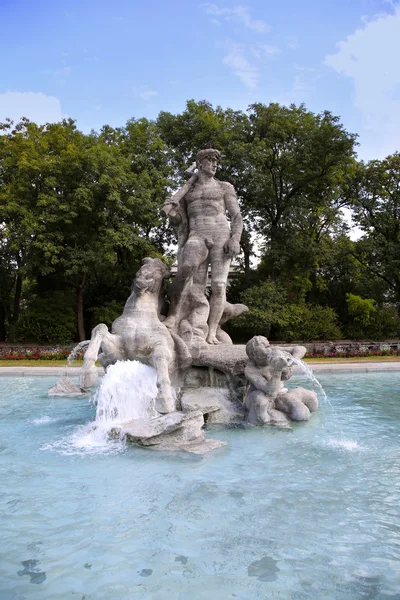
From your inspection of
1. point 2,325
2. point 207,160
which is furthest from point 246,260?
point 207,160

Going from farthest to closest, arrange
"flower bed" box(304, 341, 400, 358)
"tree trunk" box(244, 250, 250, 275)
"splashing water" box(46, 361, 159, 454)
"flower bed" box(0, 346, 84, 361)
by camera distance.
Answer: "tree trunk" box(244, 250, 250, 275), "flower bed" box(304, 341, 400, 358), "flower bed" box(0, 346, 84, 361), "splashing water" box(46, 361, 159, 454)

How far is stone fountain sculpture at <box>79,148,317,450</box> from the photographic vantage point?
5891mm

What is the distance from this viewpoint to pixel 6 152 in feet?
72.8

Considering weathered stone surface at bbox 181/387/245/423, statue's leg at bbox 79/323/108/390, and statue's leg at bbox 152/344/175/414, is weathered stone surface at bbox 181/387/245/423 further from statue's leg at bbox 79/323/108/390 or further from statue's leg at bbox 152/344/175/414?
statue's leg at bbox 79/323/108/390

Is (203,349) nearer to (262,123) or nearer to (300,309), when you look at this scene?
(300,309)

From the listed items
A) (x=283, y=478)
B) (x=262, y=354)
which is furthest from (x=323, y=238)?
(x=283, y=478)

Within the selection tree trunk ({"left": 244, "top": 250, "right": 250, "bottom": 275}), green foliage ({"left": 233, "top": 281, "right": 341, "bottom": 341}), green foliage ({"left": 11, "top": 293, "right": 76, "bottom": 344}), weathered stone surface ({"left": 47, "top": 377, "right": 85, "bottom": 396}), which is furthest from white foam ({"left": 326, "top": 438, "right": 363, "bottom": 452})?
tree trunk ({"left": 244, "top": 250, "right": 250, "bottom": 275})

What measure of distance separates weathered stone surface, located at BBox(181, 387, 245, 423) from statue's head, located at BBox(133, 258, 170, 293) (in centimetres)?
160

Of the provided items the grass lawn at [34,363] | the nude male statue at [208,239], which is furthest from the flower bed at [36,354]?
the nude male statue at [208,239]

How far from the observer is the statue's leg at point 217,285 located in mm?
7422

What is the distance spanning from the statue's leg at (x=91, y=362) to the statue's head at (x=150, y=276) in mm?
879

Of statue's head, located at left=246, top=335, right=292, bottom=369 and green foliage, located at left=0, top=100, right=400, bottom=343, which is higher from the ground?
green foliage, located at left=0, top=100, right=400, bottom=343

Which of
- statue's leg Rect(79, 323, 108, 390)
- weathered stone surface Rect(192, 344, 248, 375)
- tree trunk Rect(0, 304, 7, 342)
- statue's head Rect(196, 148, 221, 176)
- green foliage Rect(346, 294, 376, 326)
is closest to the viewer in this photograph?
statue's leg Rect(79, 323, 108, 390)

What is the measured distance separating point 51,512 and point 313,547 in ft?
6.26
